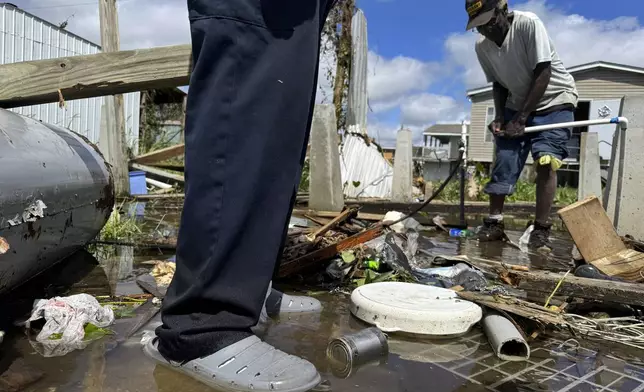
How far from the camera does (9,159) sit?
81.3 inches

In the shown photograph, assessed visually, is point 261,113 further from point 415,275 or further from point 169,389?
point 415,275

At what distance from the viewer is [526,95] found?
4938 millimetres

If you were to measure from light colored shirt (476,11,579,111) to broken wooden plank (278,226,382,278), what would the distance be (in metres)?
2.68

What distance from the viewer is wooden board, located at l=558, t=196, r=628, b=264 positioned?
11.3ft

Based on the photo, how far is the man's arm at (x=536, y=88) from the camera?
462 centimetres

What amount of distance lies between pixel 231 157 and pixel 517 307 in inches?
64.2

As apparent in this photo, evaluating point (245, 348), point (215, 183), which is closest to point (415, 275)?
point (245, 348)

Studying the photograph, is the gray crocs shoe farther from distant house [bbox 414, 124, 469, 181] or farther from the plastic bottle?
distant house [bbox 414, 124, 469, 181]

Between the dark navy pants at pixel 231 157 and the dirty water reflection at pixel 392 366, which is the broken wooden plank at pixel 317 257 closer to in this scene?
the dirty water reflection at pixel 392 366

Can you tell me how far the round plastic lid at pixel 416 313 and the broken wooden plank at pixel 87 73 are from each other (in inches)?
64.9

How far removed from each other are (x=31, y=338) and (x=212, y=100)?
135 cm

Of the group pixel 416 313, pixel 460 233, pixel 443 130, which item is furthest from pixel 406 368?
pixel 443 130

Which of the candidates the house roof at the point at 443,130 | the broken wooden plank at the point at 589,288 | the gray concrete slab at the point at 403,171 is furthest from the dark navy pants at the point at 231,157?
the house roof at the point at 443,130

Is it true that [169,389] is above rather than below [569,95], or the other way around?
below
